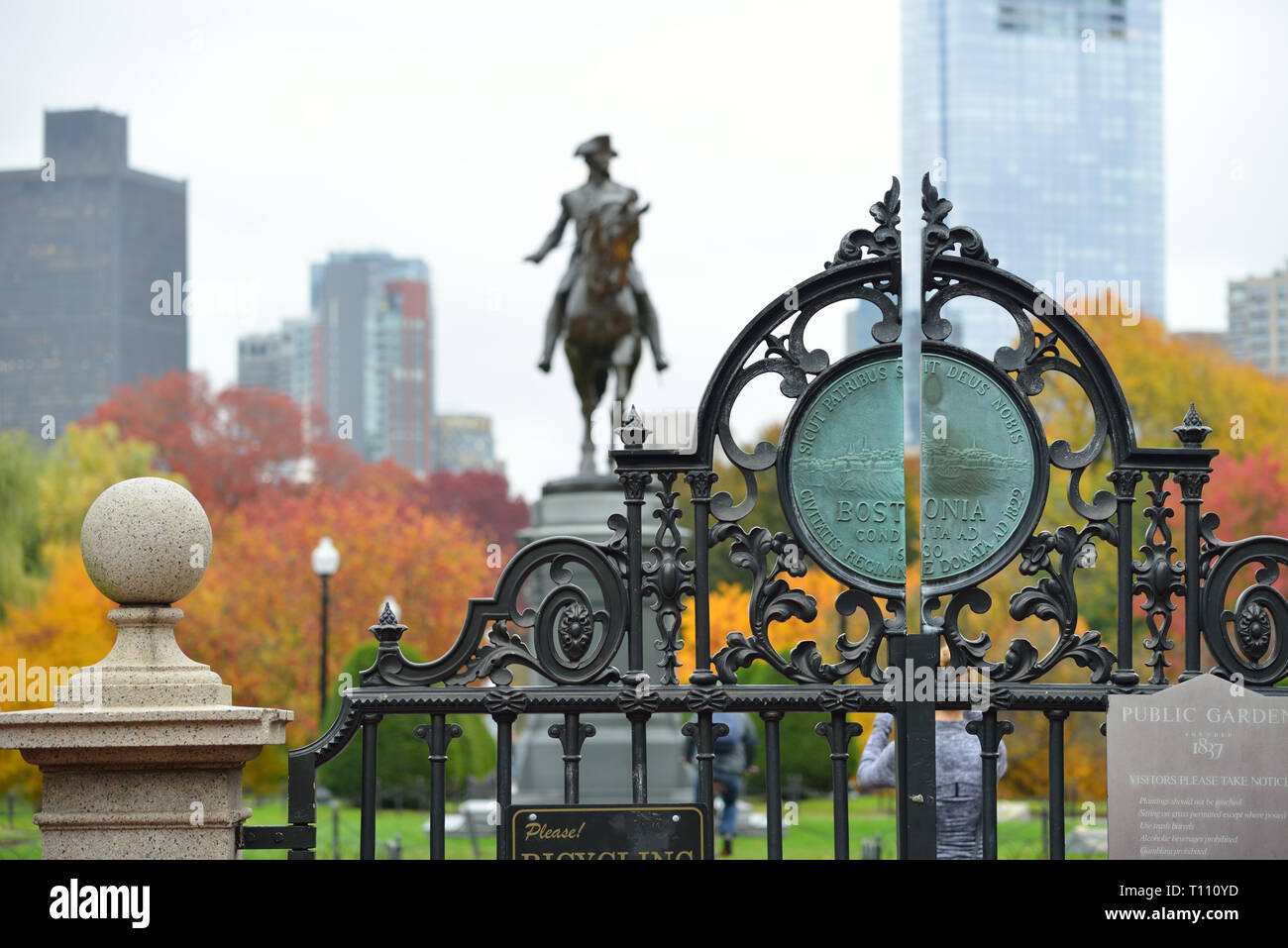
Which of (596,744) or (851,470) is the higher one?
(851,470)

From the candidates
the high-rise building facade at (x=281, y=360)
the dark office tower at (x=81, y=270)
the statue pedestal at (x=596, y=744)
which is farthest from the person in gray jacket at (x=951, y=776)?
the high-rise building facade at (x=281, y=360)

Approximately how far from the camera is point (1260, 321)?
49.5m

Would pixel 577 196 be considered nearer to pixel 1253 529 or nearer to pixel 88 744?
pixel 88 744

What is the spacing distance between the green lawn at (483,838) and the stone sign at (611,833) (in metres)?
8.07

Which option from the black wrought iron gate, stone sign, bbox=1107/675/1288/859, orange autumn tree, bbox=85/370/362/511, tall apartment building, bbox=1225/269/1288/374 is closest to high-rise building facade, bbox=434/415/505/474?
orange autumn tree, bbox=85/370/362/511

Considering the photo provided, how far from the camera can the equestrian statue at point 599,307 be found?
57.6 ft

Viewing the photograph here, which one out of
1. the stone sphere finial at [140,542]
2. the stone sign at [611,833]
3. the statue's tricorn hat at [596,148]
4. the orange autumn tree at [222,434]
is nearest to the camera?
the stone sphere finial at [140,542]

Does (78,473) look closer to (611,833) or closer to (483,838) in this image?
(483,838)

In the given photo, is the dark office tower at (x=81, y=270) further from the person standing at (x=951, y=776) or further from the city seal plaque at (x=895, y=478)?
the city seal plaque at (x=895, y=478)

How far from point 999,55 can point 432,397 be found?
121 feet

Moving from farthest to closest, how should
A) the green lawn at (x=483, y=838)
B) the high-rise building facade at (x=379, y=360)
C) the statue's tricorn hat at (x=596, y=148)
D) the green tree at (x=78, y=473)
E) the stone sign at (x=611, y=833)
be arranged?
the high-rise building facade at (x=379, y=360) → the green tree at (x=78, y=473) → the statue's tricorn hat at (x=596, y=148) → the green lawn at (x=483, y=838) → the stone sign at (x=611, y=833)

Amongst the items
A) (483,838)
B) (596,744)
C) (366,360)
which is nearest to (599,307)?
(596,744)

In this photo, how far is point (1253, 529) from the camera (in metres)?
27.4

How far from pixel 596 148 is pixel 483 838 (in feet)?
26.3
